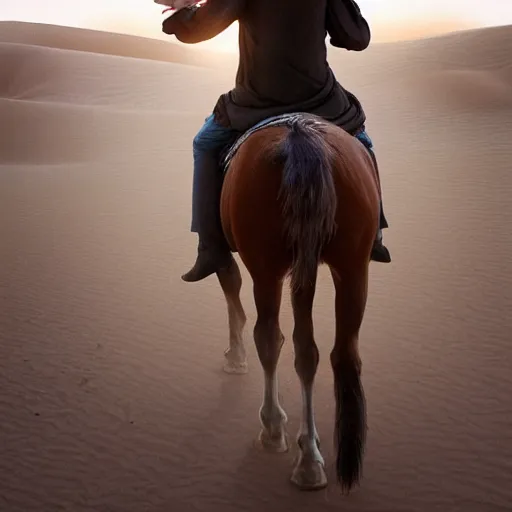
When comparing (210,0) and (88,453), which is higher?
(210,0)

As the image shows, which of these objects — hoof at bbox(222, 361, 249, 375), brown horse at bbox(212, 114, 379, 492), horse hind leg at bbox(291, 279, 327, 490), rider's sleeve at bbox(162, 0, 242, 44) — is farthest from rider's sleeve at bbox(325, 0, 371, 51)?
hoof at bbox(222, 361, 249, 375)

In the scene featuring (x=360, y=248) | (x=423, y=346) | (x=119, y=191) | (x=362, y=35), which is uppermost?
(x=362, y=35)

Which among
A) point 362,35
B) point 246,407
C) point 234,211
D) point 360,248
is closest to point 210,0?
point 362,35

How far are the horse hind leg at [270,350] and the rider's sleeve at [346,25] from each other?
143 cm

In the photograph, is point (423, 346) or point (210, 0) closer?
point (210, 0)

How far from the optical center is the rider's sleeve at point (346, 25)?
338 cm

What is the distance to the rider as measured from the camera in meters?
3.22

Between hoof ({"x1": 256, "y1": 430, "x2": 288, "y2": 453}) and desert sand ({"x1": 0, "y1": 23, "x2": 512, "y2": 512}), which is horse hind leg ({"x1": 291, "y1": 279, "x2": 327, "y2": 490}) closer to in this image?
desert sand ({"x1": 0, "y1": 23, "x2": 512, "y2": 512})

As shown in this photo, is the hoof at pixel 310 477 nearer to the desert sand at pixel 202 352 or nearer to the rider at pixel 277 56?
the desert sand at pixel 202 352

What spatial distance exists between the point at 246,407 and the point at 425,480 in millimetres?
1268

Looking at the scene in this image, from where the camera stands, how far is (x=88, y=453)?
362 cm

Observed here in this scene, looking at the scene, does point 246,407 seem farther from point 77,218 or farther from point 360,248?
point 77,218

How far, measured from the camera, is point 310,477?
3217mm

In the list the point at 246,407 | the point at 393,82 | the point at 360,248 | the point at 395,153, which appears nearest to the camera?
Result: the point at 360,248
